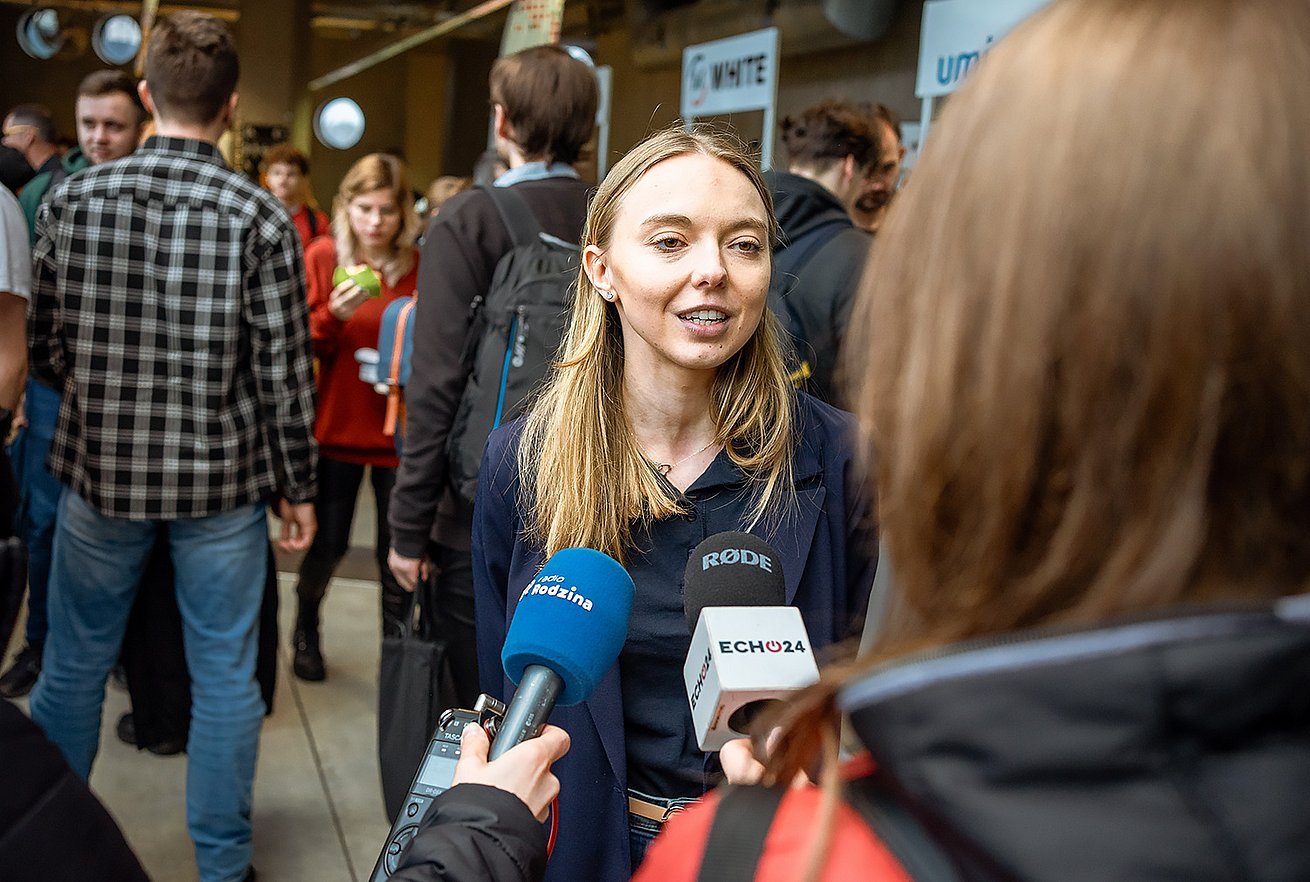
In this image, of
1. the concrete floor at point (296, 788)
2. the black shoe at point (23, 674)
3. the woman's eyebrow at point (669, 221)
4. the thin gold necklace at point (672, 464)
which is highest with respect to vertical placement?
the woman's eyebrow at point (669, 221)

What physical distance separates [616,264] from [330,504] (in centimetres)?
266

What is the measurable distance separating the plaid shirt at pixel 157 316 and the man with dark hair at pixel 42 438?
1.37m

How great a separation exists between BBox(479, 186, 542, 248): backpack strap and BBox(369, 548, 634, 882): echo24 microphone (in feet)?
5.07

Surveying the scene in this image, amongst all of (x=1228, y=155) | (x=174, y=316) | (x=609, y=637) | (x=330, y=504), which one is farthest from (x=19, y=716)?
(x=330, y=504)

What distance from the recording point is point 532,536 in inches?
70.7

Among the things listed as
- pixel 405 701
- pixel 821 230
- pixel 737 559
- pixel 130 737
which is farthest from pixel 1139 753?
pixel 130 737

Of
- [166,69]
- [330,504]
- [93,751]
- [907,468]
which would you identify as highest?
[166,69]

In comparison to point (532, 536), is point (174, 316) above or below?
above

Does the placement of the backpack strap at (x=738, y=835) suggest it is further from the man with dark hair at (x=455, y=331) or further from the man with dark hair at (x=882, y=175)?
the man with dark hair at (x=882, y=175)

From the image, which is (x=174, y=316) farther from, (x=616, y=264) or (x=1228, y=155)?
(x=1228, y=155)

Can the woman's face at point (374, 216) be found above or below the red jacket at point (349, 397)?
above

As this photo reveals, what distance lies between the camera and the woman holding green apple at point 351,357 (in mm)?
4078

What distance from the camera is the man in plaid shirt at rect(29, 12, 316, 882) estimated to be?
9.07 feet

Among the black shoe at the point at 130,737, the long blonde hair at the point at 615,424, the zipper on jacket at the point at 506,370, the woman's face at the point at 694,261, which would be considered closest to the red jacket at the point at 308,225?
the black shoe at the point at 130,737
